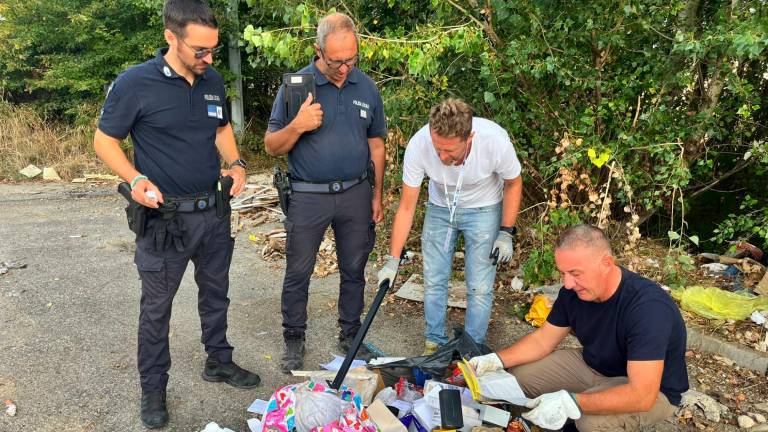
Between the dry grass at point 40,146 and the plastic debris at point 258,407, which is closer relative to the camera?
the plastic debris at point 258,407

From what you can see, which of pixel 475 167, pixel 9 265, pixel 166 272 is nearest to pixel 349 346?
pixel 166 272

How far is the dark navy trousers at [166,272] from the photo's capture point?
2.65 m

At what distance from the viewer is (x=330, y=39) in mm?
2855

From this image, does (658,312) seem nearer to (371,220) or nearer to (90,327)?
(371,220)

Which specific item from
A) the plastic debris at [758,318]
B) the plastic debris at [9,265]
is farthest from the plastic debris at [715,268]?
the plastic debris at [9,265]

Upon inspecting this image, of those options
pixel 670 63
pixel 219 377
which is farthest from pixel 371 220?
pixel 670 63

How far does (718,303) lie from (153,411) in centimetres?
365

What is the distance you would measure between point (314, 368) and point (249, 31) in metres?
2.31

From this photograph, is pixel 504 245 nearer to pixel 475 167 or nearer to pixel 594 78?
pixel 475 167

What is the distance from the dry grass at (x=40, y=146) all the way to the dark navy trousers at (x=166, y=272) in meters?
7.35

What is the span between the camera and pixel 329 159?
3076 millimetres

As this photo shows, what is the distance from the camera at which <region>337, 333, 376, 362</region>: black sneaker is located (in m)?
3.38

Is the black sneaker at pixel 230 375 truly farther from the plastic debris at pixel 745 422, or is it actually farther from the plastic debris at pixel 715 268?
the plastic debris at pixel 715 268

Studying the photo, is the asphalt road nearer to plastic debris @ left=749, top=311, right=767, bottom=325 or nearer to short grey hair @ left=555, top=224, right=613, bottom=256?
plastic debris @ left=749, top=311, right=767, bottom=325
